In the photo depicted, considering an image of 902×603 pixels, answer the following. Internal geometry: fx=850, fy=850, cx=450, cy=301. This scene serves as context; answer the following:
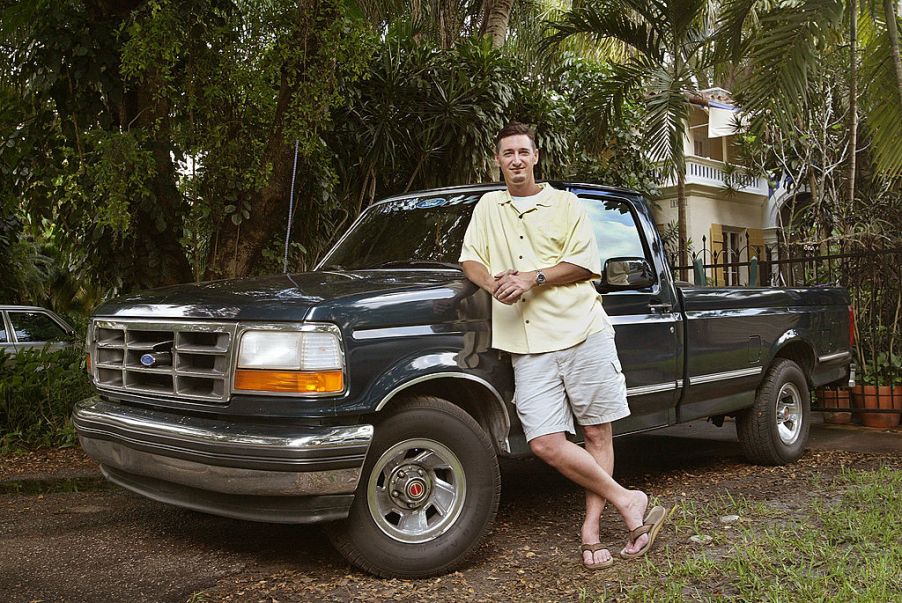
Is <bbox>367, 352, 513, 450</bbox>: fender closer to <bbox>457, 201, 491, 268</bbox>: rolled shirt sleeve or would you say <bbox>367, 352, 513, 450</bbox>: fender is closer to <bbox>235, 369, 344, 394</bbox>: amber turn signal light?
<bbox>235, 369, 344, 394</bbox>: amber turn signal light

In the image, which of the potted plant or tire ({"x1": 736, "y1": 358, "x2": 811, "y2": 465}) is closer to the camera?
tire ({"x1": 736, "y1": 358, "x2": 811, "y2": 465})

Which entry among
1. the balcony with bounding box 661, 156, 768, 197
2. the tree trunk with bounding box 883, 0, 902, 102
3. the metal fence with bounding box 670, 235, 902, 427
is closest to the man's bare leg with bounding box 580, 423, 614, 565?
the metal fence with bounding box 670, 235, 902, 427

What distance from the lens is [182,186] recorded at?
7.50 metres

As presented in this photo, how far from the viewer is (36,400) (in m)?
7.61

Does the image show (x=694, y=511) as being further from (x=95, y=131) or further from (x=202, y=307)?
(x=95, y=131)

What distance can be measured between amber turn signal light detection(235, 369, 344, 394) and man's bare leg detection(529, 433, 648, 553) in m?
1.03

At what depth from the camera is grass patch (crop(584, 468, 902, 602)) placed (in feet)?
11.5

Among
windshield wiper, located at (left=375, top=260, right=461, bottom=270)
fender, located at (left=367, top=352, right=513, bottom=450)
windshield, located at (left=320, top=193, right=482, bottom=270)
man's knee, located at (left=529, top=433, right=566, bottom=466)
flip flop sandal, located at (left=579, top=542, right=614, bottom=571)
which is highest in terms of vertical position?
windshield, located at (left=320, top=193, right=482, bottom=270)

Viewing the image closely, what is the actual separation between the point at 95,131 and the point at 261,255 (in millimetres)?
1758

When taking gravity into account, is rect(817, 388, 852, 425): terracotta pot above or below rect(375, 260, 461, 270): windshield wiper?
below

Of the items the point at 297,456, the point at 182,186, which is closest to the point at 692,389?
the point at 297,456

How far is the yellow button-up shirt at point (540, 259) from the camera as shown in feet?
12.8

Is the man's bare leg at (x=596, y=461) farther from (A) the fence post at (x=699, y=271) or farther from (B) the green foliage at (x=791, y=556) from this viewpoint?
(A) the fence post at (x=699, y=271)

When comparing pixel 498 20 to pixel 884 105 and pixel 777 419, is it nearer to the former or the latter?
pixel 884 105
